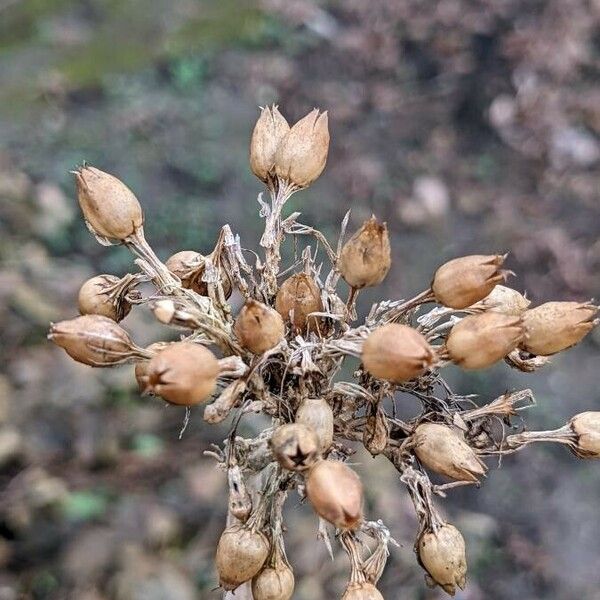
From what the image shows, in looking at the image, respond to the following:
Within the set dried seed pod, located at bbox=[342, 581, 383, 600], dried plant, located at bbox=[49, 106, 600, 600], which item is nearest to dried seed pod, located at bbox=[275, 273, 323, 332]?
dried plant, located at bbox=[49, 106, 600, 600]

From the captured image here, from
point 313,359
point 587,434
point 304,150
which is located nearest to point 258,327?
point 313,359

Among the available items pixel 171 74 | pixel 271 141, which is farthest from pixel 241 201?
pixel 271 141

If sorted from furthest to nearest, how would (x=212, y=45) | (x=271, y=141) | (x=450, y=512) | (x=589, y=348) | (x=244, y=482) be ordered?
(x=212, y=45) < (x=589, y=348) < (x=450, y=512) < (x=271, y=141) < (x=244, y=482)

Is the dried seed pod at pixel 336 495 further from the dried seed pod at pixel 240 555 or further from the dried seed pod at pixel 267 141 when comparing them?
the dried seed pod at pixel 267 141

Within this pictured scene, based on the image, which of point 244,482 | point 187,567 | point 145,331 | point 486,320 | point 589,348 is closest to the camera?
point 486,320

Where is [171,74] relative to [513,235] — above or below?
above

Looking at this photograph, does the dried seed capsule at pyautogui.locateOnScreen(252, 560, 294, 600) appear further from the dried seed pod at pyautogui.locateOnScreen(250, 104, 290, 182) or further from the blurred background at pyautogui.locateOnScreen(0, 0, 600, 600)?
the blurred background at pyautogui.locateOnScreen(0, 0, 600, 600)

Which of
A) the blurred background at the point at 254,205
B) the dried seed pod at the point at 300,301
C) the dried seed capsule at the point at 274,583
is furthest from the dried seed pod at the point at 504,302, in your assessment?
the blurred background at the point at 254,205

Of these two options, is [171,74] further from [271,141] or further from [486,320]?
[486,320]
